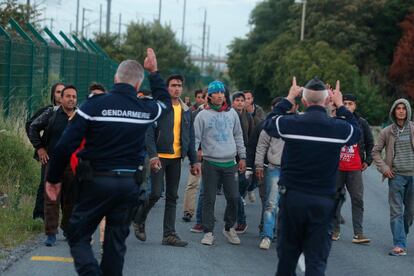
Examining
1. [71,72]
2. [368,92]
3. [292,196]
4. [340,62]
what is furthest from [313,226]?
[340,62]

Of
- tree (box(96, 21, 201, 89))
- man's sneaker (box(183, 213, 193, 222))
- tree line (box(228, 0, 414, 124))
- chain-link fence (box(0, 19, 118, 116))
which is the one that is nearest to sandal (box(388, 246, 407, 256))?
man's sneaker (box(183, 213, 193, 222))

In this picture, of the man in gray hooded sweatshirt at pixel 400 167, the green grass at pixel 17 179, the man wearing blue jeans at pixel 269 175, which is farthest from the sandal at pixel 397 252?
the green grass at pixel 17 179

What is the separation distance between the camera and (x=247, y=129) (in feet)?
46.2

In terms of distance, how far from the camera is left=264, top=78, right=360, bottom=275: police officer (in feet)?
24.2

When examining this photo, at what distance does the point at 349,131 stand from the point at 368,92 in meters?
38.9

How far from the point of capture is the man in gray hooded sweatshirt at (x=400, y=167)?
11594mm

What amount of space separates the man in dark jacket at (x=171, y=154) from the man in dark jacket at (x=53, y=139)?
1.00 meters

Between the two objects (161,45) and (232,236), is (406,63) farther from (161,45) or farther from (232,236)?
(232,236)

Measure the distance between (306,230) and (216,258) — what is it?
3074 mm

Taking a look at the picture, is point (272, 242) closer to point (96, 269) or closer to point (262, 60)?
point (96, 269)

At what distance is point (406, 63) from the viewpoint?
48.9 metres

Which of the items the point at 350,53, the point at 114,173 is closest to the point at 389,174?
the point at 114,173

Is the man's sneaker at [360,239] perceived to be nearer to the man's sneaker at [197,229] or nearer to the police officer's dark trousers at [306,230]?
the man's sneaker at [197,229]

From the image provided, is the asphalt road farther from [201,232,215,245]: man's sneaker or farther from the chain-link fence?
the chain-link fence
